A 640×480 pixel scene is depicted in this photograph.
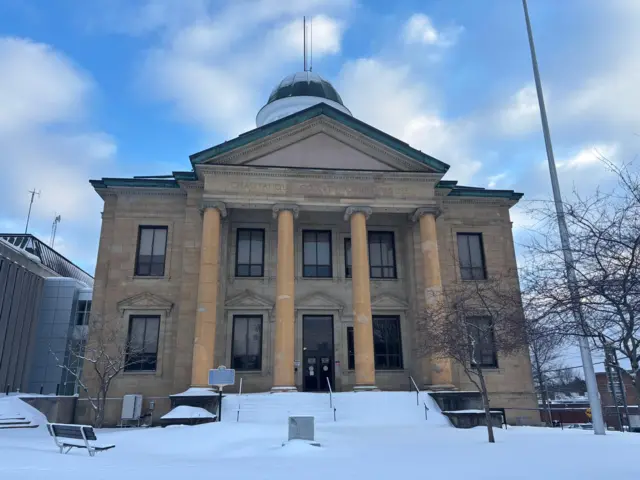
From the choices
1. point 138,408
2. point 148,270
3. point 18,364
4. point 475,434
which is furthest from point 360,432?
point 18,364

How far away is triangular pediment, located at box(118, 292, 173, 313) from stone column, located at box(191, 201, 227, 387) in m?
2.83

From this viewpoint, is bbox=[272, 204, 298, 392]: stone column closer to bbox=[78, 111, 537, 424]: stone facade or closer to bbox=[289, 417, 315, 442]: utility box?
bbox=[78, 111, 537, 424]: stone facade

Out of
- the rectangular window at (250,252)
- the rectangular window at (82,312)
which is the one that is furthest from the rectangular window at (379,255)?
the rectangular window at (82,312)

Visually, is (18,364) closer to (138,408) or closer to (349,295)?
(138,408)

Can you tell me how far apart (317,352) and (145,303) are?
9.20 meters

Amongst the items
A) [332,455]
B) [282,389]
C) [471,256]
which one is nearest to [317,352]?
[282,389]

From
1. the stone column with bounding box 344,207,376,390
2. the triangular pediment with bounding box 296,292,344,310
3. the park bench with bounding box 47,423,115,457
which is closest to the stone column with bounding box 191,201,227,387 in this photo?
the triangular pediment with bounding box 296,292,344,310

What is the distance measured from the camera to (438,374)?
947 inches

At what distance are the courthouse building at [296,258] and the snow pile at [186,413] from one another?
441cm

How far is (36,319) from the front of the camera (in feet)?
104

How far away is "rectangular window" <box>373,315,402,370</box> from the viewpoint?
89.5 ft

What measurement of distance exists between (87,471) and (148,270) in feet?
61.9

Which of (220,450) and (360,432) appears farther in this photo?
(360,432)

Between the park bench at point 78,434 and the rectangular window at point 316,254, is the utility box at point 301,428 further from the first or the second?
the rectangular window at point 316,254
